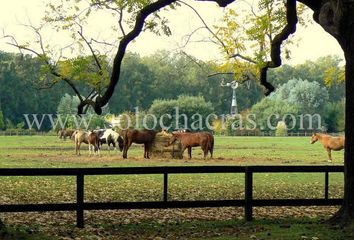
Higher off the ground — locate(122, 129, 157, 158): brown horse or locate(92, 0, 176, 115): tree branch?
locate(92, 0, 176, 115): tree branch

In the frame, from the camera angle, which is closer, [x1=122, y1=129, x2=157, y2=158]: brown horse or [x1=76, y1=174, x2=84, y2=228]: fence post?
[x1=76, y1=174, x2=84, y2=228]: fence post

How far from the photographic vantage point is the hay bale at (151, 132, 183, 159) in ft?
115

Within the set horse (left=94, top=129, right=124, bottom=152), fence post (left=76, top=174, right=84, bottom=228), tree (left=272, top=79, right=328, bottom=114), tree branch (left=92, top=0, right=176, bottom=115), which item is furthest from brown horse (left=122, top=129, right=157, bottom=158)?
tree (left=272, top=79, right=328, bottom=114)

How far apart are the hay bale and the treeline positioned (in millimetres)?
65832

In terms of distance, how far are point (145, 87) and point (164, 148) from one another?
84059mm

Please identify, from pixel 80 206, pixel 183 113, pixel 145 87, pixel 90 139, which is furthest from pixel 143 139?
pixel 145 87

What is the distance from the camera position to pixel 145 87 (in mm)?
119000

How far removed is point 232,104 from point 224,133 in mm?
14012

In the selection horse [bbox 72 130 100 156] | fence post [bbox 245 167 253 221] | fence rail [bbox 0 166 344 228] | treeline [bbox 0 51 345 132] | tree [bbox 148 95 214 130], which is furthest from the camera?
treeline [bbox 0 51 345 132]

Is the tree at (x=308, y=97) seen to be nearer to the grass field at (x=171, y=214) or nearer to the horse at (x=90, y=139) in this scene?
the horse at (x=90, y=139)

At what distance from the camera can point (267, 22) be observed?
1766cm

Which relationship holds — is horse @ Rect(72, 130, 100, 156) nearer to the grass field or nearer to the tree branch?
the grass field

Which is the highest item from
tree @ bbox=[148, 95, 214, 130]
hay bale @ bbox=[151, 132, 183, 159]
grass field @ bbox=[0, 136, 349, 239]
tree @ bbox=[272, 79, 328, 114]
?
tree @ bbox=[272, 79, 328, 114]

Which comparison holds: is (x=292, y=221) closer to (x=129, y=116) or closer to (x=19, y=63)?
(x=129, y=116)
